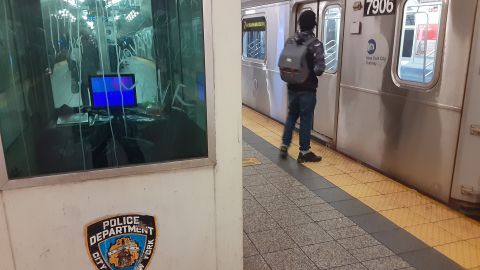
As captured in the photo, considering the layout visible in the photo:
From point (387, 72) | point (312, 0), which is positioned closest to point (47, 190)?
point (387, 72)

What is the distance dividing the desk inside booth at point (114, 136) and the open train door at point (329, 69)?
3.65 meters

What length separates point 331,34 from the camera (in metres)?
5.58

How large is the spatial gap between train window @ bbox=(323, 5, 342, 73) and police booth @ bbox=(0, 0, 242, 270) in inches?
147


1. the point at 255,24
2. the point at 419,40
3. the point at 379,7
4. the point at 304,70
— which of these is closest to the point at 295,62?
the point at 304,70

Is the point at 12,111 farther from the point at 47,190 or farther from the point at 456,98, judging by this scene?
the point at 456,98

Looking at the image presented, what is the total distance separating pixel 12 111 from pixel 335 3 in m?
4.49

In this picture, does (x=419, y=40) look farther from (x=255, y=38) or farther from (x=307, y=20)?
(x=255, y=38)

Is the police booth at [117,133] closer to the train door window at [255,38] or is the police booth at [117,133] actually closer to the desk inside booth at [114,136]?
the desk inside booth at [114,136]

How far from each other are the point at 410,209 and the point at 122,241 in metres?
2.77

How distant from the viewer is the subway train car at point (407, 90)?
Answer: 3350 mm

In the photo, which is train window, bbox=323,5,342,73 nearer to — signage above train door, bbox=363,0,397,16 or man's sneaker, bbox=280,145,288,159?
signage above train door, bbox=363,0,397,16

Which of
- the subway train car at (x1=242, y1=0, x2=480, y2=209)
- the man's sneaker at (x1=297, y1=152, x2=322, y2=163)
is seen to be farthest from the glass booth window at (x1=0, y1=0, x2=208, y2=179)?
the man's sneaker at (x1=297, y1=152, x2=322, y2=163)

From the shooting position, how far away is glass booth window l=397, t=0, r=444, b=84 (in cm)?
360

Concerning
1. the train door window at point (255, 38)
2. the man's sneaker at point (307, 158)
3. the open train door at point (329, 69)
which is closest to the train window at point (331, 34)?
the open train door at point (329, 69)
